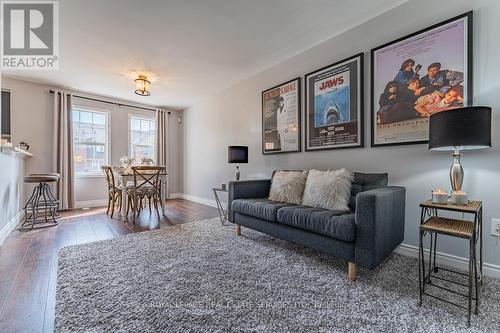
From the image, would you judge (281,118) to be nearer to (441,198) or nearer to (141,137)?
(441,198)

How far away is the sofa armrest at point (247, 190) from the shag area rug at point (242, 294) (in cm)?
68

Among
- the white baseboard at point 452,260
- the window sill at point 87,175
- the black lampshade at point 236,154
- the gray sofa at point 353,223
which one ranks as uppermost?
the black lampshade at point 236,154

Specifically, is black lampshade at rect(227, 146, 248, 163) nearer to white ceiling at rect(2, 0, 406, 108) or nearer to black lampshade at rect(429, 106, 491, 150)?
white ceiling at rect(2, 0, 406, 108)

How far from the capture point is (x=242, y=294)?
1.47 m

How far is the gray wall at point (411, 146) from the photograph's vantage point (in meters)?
1.70

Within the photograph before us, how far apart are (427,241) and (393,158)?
0.82 metres

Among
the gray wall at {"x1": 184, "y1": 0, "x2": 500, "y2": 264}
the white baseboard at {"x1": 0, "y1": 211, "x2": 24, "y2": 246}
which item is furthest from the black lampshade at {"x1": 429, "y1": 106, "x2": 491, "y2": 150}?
the white baseboard at {"x1": 0, "y1": 211, "x2": 24, "y2": 246}

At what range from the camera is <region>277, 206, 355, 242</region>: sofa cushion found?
5.34 ft

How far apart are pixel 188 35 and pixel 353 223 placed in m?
2.71

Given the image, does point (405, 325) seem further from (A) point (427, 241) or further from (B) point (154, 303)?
(B) point (154, 303)

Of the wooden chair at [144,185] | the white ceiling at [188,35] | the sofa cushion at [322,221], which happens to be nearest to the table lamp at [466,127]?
the sofa cushion at [322,221]

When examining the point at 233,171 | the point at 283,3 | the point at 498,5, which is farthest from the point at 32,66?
the point at 498,5

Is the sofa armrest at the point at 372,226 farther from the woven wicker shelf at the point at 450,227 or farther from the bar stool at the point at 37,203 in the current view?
the bar stool at the point at 37,203

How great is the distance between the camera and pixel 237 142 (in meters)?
4.11
